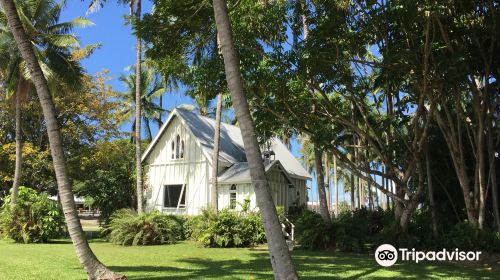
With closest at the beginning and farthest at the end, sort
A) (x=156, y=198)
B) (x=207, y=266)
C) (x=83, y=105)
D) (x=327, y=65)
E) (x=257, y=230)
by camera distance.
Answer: (x=207, y=266) → (x=327, y=65) → (x=257, y=230) → (x=156, y=198) → (x=83, y=105)

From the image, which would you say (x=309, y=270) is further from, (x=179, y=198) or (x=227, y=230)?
(x=179, y=198)

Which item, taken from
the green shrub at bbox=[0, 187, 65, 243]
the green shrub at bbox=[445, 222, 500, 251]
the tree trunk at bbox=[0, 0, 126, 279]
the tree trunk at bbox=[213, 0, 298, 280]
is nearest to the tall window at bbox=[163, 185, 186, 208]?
the green shrub at bbox=[0, 187, 65, 243]

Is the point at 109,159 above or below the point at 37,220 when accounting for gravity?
above

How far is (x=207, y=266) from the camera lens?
1271 cm

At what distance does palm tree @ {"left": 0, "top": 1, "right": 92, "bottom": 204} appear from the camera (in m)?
24.7

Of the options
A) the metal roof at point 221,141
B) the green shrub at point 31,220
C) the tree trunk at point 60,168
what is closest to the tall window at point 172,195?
the metal roof at point 221,141

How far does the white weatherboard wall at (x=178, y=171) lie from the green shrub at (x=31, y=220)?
7615 mm

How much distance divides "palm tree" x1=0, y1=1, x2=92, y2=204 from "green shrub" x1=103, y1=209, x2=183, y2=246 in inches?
280

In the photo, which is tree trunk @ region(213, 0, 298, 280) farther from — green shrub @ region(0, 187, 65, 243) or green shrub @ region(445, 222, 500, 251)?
green shrub @ region(0, 187, 65, 243)

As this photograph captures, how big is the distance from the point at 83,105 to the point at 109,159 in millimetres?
3961

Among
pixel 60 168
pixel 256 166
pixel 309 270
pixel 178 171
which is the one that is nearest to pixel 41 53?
pixel 178 171

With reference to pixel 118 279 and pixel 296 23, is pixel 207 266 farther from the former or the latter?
pixel 296 23

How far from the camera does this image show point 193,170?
27906mm

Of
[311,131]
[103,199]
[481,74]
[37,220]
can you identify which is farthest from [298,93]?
[103,199]
